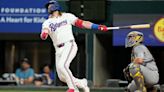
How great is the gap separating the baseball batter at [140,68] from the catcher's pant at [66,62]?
96 cm

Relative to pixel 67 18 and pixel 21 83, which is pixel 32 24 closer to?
pixel 21 83

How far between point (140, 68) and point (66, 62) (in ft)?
4.04

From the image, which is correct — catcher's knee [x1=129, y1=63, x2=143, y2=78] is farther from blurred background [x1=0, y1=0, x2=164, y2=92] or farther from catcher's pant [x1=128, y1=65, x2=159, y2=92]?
blurred background [x1=0, y1=0, x2=164, y2=92]

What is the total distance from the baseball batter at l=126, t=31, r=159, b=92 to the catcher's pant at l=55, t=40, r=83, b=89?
0.96m

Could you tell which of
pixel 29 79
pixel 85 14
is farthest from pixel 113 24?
pixel 29 79

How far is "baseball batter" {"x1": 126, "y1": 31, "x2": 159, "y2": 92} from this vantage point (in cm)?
909

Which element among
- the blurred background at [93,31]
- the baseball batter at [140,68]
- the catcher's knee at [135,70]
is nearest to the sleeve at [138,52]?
the baseball batter at [140,68]

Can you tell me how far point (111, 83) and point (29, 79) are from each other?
283 centimetres

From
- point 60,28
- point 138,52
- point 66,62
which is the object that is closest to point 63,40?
point 60,28

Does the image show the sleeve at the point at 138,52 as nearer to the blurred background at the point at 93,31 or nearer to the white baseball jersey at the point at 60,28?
the white baseball jersey at the point at 60,28

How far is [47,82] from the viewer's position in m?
17.3

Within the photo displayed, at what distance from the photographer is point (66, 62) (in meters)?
9.09

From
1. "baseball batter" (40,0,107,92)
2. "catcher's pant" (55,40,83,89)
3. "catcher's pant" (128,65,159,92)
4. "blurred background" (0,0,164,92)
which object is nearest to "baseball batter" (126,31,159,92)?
"catcher's pant" (128,65,159,92)

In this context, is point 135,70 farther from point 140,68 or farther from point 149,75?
point 149,75
